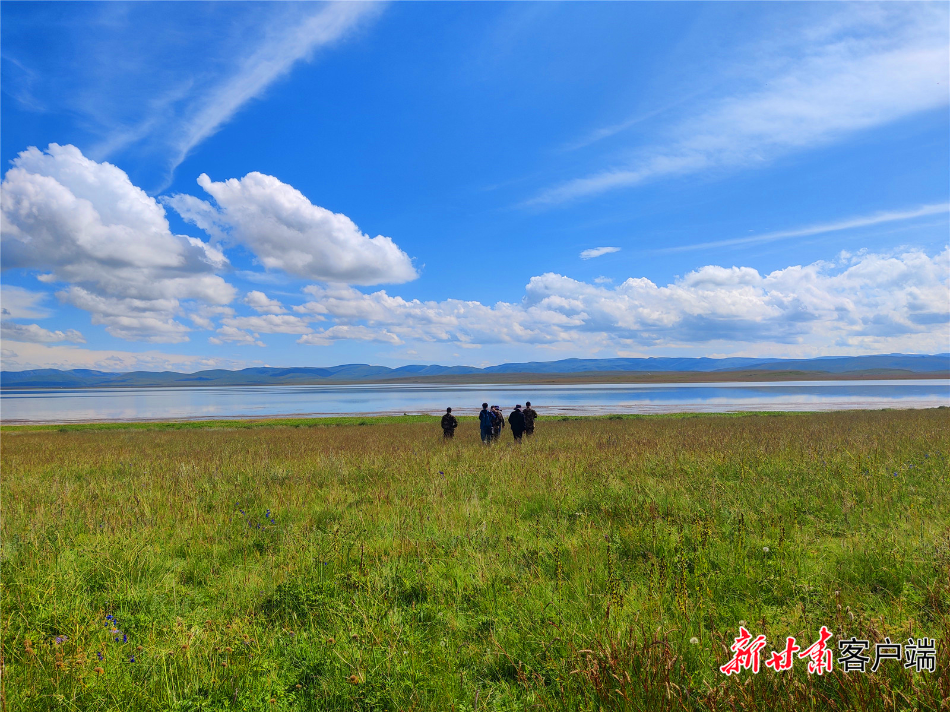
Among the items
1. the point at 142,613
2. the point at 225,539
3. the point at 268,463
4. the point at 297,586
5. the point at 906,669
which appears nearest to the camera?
the point at 906,669

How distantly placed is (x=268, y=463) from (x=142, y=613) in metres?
8.51

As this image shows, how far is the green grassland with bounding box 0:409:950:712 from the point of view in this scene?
3408 millimetres

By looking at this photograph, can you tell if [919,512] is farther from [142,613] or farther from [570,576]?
[142,613]

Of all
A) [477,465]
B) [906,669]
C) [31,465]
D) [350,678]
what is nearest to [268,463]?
[477,465]

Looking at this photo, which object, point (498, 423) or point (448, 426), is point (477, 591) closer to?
point (498, 423)

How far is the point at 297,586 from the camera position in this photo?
503 centimetres

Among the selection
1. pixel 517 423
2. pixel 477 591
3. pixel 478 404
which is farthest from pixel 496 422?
pixel 478 404

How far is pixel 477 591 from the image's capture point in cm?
485

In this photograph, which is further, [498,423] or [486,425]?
[498,423]

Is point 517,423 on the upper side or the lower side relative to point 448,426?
upper

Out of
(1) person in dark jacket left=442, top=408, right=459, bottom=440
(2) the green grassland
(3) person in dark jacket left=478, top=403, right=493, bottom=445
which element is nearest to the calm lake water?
(1) person in dark jacket left=442, top=408, right=459, bottom=440

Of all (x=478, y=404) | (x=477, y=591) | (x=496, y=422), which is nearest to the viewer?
(x=477, y=591)

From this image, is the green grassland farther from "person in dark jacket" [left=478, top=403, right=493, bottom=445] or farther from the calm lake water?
Answer: the calm lake water

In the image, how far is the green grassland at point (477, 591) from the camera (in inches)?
134
